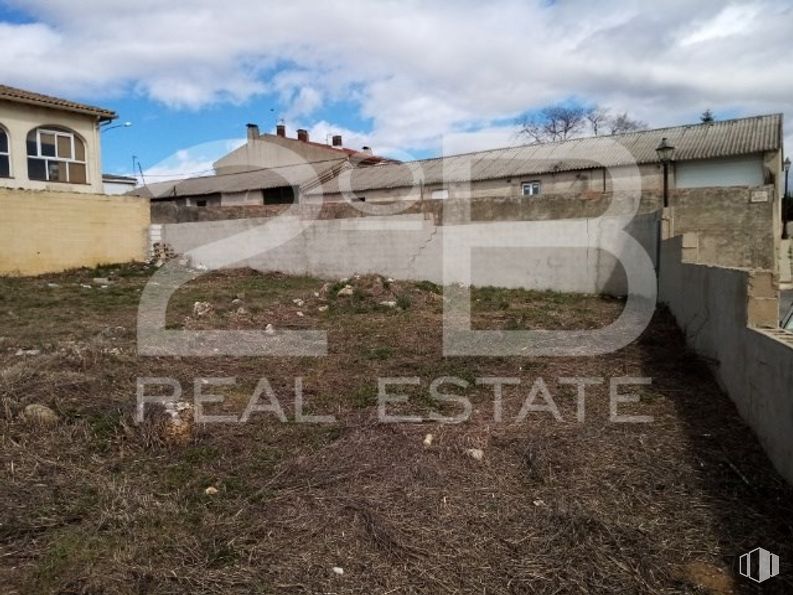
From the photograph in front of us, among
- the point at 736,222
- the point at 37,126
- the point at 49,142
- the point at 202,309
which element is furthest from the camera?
the point at 49,142

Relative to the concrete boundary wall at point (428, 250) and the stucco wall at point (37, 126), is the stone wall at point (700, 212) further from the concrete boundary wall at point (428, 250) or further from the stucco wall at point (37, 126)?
the stucco wall at point (37, 126)

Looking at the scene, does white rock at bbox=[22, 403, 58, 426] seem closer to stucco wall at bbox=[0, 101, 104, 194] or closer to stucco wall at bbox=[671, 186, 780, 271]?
stucco wall at bbox=[671, 186, 780, 271]

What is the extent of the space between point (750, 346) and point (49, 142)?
1815 centimetres

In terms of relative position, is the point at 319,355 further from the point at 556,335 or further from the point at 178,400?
the point at 556,335

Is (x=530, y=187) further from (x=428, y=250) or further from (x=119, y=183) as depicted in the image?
(x=119, y=183)

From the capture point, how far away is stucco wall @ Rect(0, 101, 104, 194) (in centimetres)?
1507

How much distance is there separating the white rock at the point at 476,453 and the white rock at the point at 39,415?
2843 millimetres

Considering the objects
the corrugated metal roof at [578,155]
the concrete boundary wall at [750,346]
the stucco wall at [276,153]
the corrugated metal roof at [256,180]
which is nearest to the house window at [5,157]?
the corrugated metal roof at [256,180]

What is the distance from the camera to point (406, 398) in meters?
4.69

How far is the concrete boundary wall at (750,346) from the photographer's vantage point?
10.2 ft

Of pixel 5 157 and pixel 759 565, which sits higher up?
pixel 5 157

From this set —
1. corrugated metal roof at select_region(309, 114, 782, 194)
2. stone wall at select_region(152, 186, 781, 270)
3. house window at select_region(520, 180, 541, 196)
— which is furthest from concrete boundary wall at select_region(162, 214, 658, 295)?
corrugated metal roof at select_region(309, 114, 782, 194)

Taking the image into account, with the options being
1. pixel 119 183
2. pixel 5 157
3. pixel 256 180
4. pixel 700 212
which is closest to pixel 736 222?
pixel 700 212

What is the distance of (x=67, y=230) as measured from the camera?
15.2m
